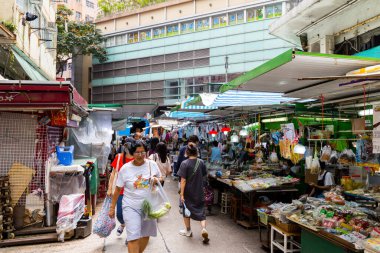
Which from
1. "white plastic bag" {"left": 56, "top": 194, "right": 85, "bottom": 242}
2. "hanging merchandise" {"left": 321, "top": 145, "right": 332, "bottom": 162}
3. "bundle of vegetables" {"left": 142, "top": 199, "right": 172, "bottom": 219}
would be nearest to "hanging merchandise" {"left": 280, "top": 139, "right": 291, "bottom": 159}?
"hanging merchandise" {"left": 321, "top": 145, "right": 332, "bottom": 162}

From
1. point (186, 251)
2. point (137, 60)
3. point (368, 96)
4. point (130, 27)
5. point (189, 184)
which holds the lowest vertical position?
point (186, 251)

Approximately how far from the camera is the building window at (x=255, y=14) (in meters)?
26.2

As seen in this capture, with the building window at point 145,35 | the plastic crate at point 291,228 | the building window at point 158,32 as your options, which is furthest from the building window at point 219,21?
the plastic crate at point 291,228

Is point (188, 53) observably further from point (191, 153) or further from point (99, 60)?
point (191, 153)

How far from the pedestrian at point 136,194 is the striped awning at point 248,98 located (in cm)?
242

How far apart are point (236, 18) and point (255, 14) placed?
1.76m

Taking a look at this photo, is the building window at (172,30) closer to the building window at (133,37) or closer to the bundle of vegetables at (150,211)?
the building window at (133,37)

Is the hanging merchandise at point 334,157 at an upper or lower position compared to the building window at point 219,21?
lower

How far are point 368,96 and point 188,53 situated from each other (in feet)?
80.0

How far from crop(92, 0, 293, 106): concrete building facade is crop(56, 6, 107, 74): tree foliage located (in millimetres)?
1529

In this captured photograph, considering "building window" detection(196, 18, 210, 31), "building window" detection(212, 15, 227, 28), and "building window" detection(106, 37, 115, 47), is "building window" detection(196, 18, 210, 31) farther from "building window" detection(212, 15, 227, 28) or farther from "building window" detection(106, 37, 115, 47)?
"building window" detection(106, 37, 115, 47)

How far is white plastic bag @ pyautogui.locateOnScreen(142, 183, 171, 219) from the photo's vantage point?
4512 mm

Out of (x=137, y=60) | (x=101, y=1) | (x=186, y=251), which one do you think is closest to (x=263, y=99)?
(x=186, y=251)

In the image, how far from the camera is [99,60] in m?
33.6
